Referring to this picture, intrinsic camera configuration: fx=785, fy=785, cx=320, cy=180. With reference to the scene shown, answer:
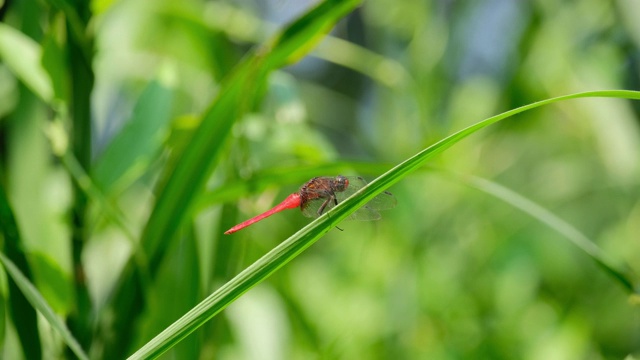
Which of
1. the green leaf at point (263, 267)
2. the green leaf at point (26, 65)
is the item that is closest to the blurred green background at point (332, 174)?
the green leaf at point (26, 65)

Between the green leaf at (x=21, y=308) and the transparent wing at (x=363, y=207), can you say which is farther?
the transparent wing at (x=363, y=207)

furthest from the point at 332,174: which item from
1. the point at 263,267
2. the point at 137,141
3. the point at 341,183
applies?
the point at 263,267

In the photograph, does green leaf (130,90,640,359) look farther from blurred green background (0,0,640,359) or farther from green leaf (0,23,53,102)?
green leaf (0,23,53,102)

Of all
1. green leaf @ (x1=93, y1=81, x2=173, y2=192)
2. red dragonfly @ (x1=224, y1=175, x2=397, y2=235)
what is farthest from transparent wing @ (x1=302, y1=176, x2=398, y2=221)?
green leaf @ (x1=93, y1=81, x2=173, y2=192)

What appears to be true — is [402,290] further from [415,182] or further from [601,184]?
[601,184]

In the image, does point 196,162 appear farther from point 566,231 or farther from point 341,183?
point 566,231

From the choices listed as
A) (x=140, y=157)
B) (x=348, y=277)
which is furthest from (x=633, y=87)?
(x=140, y=157)

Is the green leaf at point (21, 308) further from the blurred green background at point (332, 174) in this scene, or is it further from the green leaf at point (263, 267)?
the green leaf at point (263, 267)

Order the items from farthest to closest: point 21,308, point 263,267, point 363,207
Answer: point 363,207, point 21,308, point 263,267
